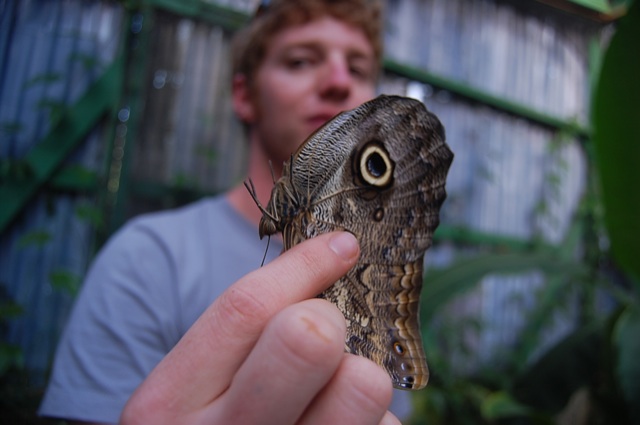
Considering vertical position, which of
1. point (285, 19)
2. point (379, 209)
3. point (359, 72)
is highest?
point (285, 19)

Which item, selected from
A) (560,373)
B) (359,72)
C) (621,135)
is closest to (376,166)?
(359,72)

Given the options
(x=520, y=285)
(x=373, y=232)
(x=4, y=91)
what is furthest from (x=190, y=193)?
(x=520, y=285)

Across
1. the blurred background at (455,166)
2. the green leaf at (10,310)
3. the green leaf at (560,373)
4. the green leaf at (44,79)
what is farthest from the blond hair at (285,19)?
the green leaf at (560,373)

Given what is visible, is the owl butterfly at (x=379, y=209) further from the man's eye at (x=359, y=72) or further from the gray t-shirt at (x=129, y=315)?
the man's eye at (x=359, y=72)

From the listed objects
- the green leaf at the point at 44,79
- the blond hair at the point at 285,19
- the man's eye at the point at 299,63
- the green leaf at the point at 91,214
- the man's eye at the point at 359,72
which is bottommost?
the green leaf at the point at 91,214

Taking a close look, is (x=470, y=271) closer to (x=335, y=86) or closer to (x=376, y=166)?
(x=335, y=86)

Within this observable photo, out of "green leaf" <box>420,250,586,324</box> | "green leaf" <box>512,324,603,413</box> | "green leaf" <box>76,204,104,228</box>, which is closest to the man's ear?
"green leaf" <box>76,204,104,228</box>
